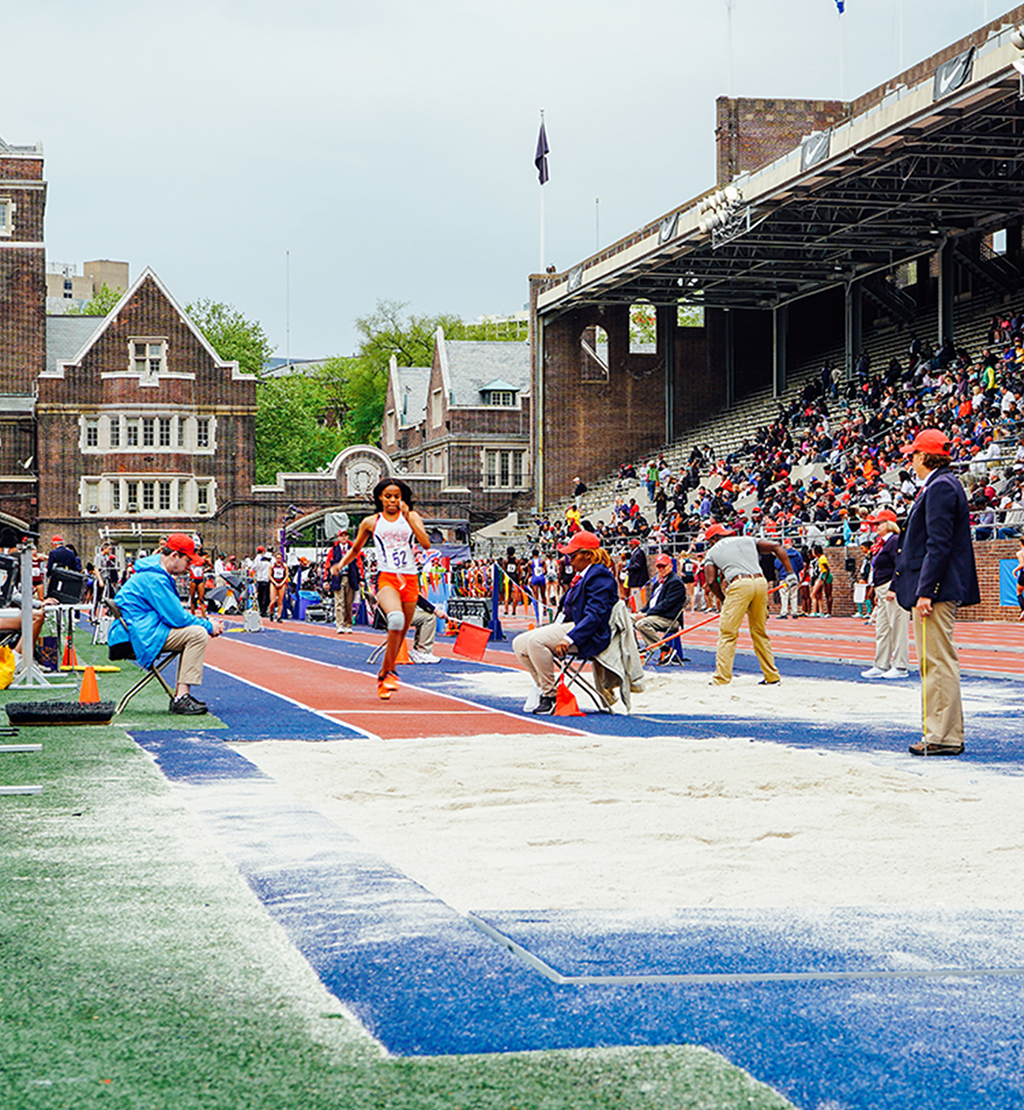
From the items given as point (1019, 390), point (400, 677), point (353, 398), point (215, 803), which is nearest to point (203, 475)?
point (353, 398)

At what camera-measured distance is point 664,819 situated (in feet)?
22.5

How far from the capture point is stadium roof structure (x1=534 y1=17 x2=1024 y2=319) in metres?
34.9

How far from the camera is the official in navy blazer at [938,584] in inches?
380

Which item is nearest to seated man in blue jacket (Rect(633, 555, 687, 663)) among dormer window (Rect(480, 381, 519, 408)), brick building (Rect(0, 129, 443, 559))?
brick building (Rect(0, 129, 443, 559))

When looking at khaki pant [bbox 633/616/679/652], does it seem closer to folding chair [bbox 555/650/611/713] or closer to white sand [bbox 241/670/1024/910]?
folding chair [bbox 555/650/611/713]

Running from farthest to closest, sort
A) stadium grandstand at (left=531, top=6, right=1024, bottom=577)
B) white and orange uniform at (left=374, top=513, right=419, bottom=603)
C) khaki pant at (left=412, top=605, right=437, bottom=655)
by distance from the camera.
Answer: stadium grandstand at (left=531, top=6, right=1024, bottom=577), khaki pant at (left=412, top=605, right=437, bottom=655), white and orange uniform at (left=374, top=513, right=419, bottom=603)

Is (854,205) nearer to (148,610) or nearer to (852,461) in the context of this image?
(852,461)

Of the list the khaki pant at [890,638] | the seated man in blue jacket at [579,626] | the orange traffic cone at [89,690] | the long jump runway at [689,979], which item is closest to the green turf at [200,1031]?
the long jump runway at [689,979]

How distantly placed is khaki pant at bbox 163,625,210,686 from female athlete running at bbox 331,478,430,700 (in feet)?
6.25

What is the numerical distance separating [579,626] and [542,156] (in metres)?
48.1

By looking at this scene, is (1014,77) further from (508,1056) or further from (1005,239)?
(508,1056)

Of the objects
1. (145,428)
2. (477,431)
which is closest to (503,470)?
(477,431)

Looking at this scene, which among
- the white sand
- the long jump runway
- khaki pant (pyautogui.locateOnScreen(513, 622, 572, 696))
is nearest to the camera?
the long jump runway

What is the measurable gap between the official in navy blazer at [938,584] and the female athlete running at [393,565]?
16.7 feet
